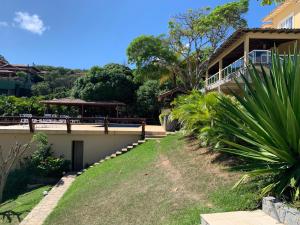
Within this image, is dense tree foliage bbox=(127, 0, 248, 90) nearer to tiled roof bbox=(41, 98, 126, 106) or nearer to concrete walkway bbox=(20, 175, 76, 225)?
tiled roof bbox=(41, 98, 126, 106)

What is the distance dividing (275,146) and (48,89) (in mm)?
65668

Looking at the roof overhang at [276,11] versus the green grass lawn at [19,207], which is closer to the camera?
the green grass lawn at [19,207]

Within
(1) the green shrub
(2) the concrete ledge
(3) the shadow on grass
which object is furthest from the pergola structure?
(2) the concrete ledge

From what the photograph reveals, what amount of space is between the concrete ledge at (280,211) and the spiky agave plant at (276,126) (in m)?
0.23

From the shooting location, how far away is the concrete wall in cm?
2031

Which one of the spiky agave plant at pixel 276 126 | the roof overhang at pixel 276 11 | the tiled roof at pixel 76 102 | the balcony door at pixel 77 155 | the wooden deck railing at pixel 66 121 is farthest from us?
the tiled roof at pixel 76 102

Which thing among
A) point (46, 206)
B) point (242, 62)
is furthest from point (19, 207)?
point (242, 62)

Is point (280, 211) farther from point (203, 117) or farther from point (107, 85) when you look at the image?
point (107, 85)

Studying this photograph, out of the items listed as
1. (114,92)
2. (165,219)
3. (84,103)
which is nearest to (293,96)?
(165,219)

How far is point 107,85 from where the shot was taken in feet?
116

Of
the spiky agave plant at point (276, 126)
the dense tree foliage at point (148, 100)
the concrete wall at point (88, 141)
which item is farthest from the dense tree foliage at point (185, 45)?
the spiky agave plant at point (276, 126)

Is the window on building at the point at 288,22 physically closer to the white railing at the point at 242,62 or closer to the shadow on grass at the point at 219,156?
the white railing at the point at 242,62

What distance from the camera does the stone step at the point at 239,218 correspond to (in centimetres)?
615

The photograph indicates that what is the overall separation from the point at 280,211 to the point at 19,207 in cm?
1002
